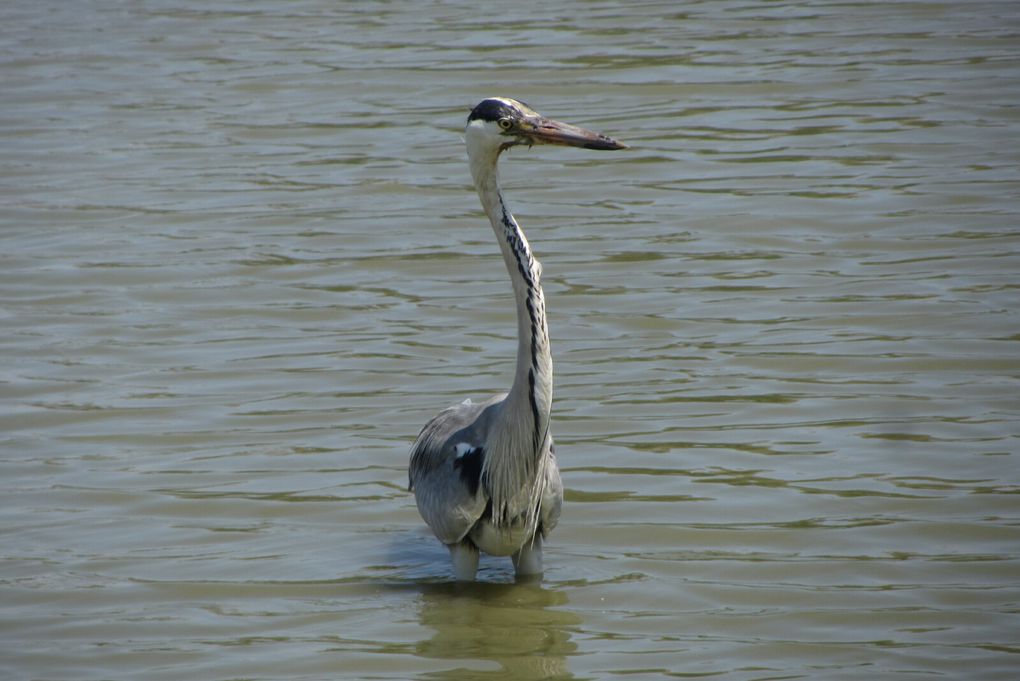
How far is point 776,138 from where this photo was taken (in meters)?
12.6

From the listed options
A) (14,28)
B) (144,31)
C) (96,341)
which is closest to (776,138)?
(96,341)

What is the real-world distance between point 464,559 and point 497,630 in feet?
1.34

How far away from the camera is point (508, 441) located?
6055 millimetres

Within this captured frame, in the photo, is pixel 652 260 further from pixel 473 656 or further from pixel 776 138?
pixel 473 656

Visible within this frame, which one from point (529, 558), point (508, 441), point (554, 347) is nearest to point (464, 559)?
point (529, 558)

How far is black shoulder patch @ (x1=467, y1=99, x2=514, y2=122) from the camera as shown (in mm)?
5906

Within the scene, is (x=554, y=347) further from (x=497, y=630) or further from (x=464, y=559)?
(x=497, y=630)

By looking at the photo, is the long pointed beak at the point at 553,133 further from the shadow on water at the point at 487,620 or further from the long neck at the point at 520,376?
the shadow on water at the point at 487,620

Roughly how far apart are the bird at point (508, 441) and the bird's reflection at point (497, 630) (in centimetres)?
13

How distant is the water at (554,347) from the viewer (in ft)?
19.8

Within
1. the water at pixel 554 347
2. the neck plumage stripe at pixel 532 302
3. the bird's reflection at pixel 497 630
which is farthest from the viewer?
the water at pixel 554 347

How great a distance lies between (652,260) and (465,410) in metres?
4.00

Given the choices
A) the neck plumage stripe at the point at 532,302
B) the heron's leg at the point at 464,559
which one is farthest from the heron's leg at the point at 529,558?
the neck plumage stripe at the point at 532,302

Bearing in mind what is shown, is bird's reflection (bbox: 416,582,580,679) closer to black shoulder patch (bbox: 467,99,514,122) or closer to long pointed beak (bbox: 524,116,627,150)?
long pointed beak (bbox: 524,116,627,150)
